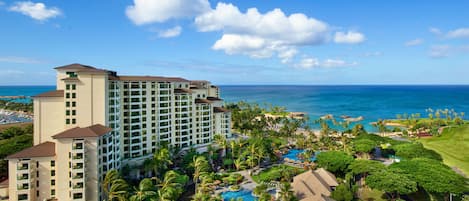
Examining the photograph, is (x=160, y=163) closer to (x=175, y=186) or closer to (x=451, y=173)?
(x=175, y=186)

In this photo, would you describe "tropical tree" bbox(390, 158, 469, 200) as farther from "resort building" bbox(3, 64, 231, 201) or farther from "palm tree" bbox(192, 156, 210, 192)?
"resort building" bbox(3, 64, 231, 201)

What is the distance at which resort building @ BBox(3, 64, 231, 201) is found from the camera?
30312 mm

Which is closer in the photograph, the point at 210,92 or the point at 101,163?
the point at 101,163

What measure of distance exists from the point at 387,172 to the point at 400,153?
16.6m

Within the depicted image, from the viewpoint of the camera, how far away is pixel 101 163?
32.5 m

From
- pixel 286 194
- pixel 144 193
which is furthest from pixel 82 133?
pixel 286 194

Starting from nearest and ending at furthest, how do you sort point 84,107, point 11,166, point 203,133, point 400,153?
1. point 11,166
2. point 84,107
3. point 400,153
4. point 203,133

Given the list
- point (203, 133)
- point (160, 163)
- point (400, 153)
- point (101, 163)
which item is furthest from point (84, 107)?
point (400, 153)

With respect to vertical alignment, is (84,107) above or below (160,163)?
above

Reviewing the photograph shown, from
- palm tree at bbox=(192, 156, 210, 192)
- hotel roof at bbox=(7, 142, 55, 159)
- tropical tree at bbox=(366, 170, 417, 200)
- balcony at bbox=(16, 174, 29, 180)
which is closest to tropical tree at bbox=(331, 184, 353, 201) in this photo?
tropical tree at bbox=(366, 170, 417, 200)

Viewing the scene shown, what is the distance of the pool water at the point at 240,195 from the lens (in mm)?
34438

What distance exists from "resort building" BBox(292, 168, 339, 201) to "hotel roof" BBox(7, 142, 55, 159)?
2833 cm

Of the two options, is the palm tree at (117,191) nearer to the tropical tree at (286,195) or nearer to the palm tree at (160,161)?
the palm tree at (160,161)

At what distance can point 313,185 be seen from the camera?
109 feet
